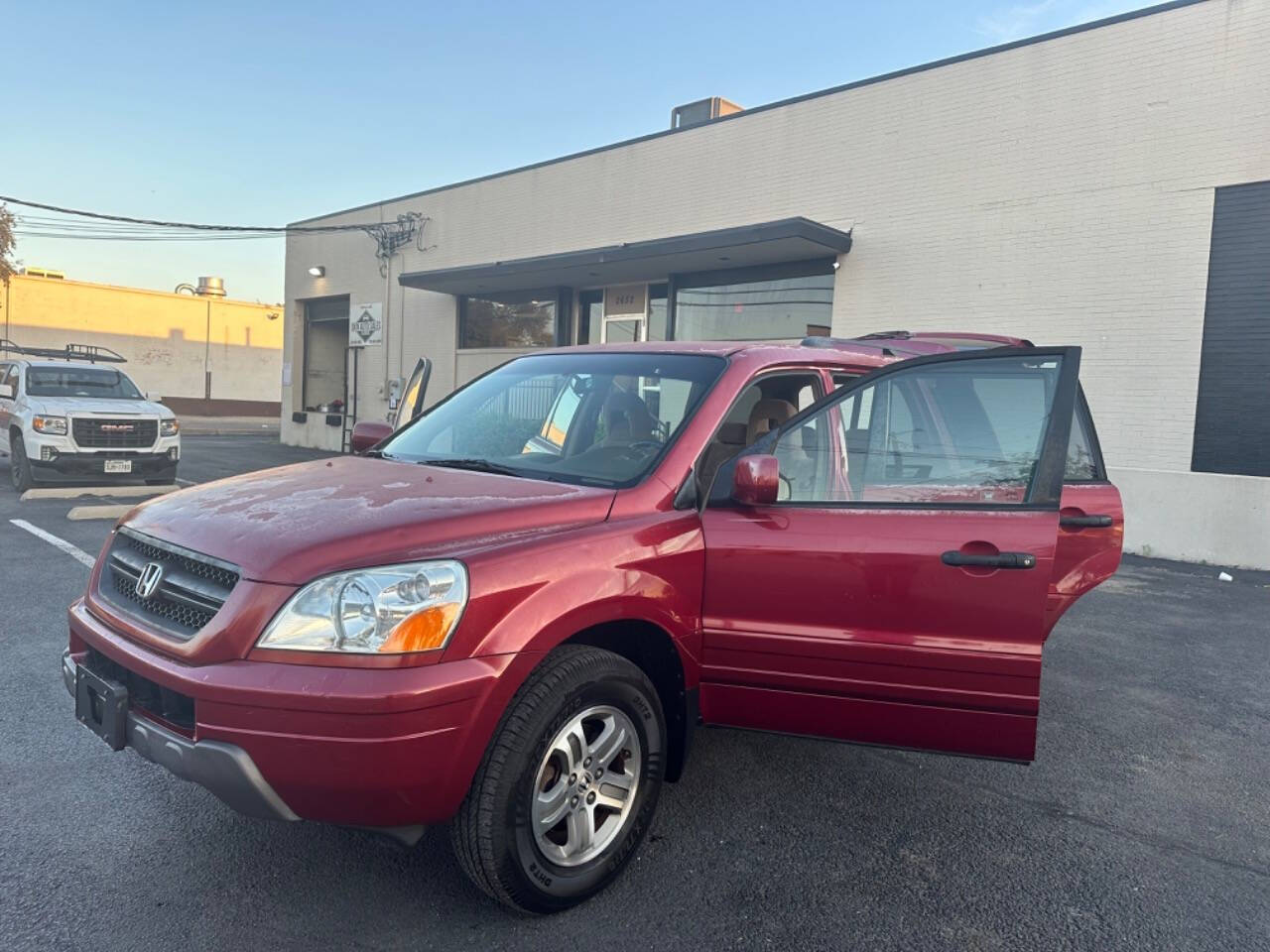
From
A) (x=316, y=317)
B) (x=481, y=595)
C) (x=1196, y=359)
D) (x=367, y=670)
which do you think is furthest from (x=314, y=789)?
(x=316, y=317)

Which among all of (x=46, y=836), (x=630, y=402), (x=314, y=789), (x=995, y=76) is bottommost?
(x=46, y=836)

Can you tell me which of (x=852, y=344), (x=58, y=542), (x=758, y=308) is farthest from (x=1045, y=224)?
(x=58, y=542)

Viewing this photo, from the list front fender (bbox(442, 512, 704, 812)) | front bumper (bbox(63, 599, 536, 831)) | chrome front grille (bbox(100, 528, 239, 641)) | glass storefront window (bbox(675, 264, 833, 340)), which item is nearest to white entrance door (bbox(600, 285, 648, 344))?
glass storefront window (bbox(675, 264, 833, 340))

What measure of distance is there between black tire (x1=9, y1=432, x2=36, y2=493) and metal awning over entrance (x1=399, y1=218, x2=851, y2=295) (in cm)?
745

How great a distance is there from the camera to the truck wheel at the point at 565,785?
246cm

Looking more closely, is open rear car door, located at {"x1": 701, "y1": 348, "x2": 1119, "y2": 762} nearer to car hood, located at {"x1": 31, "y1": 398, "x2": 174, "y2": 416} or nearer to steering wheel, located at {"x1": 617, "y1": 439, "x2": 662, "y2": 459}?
steering wheel, located at {"x1": 617, "y1": 439, "x2": 662, "y2": 459}

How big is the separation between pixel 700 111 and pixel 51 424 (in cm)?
1116

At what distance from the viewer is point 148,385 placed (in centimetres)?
3581

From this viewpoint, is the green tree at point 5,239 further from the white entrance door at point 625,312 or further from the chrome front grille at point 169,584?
the chrome front grille at point 169,584

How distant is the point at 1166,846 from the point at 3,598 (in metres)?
6.81

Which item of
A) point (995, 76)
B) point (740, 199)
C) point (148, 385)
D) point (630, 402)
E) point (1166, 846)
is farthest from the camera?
point (148, 385)

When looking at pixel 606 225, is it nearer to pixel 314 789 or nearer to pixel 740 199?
pixel 740 199

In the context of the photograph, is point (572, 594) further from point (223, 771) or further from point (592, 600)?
point (223, 771)

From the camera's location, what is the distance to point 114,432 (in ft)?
36.0
